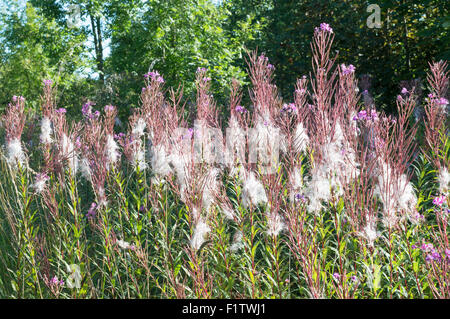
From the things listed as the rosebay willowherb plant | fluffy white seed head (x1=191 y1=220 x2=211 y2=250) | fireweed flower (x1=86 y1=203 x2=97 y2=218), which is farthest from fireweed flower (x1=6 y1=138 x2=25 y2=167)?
fluffy white seed head (x1=191 y1=220 x2=211 y2=250)

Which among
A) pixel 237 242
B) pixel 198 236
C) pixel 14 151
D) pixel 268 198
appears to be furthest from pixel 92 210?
pixel 268 198

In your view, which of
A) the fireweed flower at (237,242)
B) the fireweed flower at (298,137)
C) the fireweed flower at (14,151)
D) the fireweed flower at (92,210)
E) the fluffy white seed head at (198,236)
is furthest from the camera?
the fireweed flower at (92,210)

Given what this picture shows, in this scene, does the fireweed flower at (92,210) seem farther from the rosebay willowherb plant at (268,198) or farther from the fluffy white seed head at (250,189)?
the fluffy white seed head at (250,189)

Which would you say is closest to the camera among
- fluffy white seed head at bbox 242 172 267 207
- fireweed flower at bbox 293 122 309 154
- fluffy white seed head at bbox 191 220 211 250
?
fluffy white seed head at bbox 191 220 211 250

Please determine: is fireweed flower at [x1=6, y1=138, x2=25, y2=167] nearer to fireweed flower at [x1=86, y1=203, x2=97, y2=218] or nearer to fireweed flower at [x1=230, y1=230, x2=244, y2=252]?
fireweed flower at [x1=86, y1=203, x2=97, y2=218]

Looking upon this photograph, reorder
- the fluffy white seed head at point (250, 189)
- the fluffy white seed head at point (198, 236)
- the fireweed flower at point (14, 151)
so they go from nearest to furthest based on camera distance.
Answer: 1. the fluffy white seed head at point (198, 236)
2. the fluffy white seed head at point (250, 189)
3. the fireweed flower at point (14, 151)

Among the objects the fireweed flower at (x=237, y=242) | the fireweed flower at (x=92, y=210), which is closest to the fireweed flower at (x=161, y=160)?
the fireweed flower at (x=92, y=210)

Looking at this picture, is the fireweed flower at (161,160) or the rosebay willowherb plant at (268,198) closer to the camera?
the rosebay willowherb plant at (268,198)

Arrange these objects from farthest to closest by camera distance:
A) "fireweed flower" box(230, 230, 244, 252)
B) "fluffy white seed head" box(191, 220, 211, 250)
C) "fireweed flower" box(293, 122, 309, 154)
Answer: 1. "fireweed flower" box(230, 230, 244, 252)
2. "fireweed flower" box(293, 122, 309, 154)
3. "fluffy white seed head" box(191, 220, 211, 250)

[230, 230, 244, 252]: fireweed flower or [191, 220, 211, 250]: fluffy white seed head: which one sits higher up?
[191, 220, 211, 250]: fluffy white seed head

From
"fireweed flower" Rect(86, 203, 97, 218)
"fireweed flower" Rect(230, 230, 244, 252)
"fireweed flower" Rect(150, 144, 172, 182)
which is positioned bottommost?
"fireweed flower" Rect(230, 230, 244, 252)

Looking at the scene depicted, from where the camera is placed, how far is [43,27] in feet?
57.9

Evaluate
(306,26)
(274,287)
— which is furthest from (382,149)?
(306,26)
